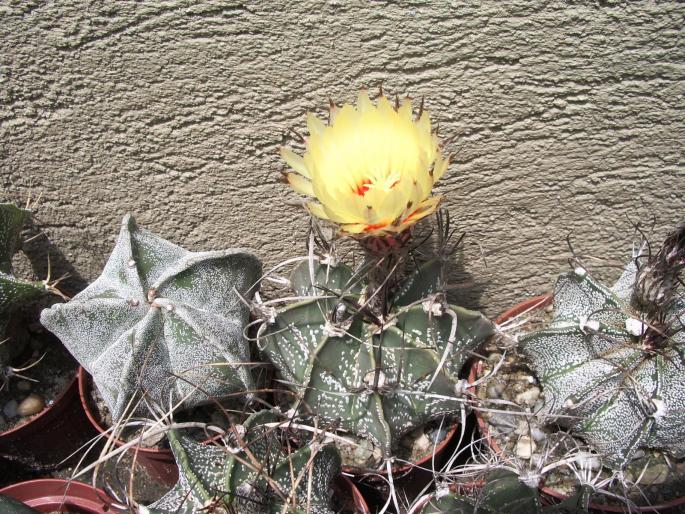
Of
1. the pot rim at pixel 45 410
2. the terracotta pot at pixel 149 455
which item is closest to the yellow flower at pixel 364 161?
the terracotta pot at pixel 149 455

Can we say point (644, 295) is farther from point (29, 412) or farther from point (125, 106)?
point (29, 412)

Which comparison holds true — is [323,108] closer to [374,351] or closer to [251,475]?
[374,351]

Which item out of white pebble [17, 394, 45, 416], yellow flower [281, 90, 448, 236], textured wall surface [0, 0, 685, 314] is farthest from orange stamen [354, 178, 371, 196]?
white pebble [17, 394, 45, 416]

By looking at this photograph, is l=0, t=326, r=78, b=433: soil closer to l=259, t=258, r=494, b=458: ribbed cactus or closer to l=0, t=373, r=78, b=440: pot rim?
l=0, t=373, r=78, b=440: pot rim

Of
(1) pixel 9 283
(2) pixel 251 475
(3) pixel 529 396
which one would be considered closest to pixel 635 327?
(3) pixel 529 396

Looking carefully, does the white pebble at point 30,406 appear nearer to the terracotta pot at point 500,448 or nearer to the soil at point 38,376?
A: the soil at point 38,376
